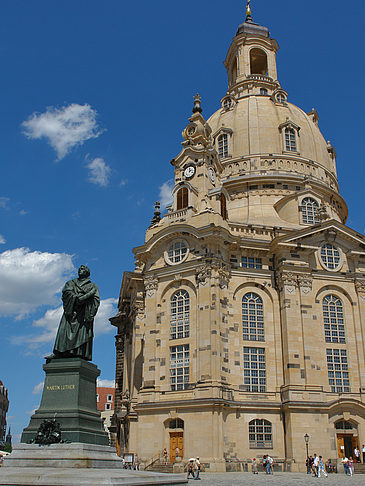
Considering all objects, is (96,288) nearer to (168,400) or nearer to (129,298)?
(168,400)

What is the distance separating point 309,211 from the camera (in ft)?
169

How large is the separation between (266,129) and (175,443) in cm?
3652

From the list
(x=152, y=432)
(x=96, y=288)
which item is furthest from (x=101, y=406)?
(x=96, y=288)

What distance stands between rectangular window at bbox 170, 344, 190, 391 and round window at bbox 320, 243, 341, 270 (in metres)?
14.5

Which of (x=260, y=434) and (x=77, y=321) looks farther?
(x=260, y=434)

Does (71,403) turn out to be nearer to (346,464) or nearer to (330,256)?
(346,464)

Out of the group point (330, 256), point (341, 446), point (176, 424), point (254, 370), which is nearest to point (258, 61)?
point (330, 256)

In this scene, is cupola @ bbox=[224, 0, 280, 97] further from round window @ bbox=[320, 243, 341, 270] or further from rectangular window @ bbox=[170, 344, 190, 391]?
rectangular window @ bbox=[170, 344, 190, 391]

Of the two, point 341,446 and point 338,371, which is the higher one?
point 338,371

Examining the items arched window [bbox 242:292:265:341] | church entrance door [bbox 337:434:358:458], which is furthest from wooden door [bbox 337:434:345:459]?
arched window [bbox 242:292:265:341]

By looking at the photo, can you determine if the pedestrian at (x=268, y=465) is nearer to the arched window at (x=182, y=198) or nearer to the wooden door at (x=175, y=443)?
the wooden door at (x=175, y=443)

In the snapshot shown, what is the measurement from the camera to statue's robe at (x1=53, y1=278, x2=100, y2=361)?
15.4 m

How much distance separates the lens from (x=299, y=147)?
58750 millimetres

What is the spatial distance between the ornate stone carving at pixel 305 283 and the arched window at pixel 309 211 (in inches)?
360
